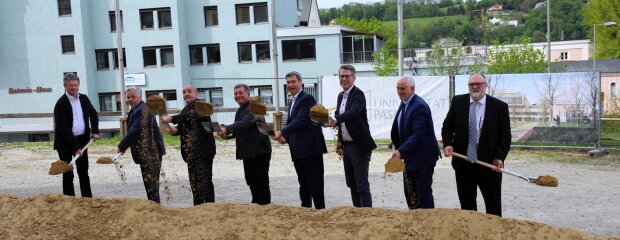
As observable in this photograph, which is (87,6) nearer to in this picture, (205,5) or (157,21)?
(157,21)

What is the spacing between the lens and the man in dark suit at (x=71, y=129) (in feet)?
25.8

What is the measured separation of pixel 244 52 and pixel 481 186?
110 ft

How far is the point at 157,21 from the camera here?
38.7 m

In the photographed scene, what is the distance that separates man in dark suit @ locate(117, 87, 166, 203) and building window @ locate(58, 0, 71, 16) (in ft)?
112

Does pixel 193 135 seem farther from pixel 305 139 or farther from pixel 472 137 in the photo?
pixel 472 137

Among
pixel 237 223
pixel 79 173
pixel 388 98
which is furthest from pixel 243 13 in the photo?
pixel 237 223

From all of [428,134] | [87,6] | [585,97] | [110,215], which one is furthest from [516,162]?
[87,6]

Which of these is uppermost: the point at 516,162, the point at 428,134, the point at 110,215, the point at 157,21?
the point at 157,21

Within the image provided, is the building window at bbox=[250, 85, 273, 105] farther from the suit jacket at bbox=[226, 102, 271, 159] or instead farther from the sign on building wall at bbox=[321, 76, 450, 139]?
the suit jacket at bbox=[226, 102, 271, 159]

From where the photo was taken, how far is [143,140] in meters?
7.35

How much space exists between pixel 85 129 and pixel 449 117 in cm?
475

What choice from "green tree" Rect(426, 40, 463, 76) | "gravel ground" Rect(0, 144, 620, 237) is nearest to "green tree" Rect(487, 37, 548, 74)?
"green tree" Rect(426, 40, 463, 76)

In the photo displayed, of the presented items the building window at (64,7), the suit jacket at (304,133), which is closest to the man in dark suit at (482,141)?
the suit jacket at (304,133)

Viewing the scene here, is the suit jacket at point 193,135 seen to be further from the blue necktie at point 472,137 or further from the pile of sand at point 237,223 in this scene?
the blue necktie at point 472,137
